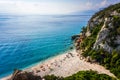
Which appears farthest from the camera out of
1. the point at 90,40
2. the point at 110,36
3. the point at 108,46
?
the point at 90,40

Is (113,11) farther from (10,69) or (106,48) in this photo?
(10,69)

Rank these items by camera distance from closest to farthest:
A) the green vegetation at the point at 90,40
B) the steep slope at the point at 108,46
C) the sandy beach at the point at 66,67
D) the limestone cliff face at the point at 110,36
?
the sandy beach at the point at 66,67 < the steep slope at the point at 108,46 < the limestone cliff face at the point at 110,36 < the green vegetation at the point at 90,40

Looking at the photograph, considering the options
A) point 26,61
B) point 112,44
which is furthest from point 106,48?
point 26,61

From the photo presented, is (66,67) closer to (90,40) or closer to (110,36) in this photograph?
(110,36)

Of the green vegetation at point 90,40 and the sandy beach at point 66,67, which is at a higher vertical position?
the green vegetation at point 90,40

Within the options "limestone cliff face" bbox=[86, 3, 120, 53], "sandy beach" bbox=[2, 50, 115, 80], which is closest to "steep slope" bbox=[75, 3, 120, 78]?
"limestone cliff face" bbox=[86, 3, 120, 53]

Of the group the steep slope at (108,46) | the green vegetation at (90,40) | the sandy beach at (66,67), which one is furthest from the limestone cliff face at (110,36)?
the sandy beach at (66,67)

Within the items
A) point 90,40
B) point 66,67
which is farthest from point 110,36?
point 66,67

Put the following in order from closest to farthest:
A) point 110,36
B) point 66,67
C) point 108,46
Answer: point 66,67 → point 108,46 → point 110,36

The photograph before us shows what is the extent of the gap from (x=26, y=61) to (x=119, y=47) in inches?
1116

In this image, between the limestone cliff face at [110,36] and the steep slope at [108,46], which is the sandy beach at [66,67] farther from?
the limestone cliff face at [110,36]

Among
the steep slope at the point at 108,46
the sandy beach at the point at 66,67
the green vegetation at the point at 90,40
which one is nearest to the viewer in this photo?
the sandy beach at the point at 66,67

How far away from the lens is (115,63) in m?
53.2

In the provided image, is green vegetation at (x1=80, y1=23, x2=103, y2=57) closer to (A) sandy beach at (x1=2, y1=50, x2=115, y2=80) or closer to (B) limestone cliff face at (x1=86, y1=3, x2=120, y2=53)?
(B) limestone cliff face at (x1=86, y1=3, x2=120, y2=53)
